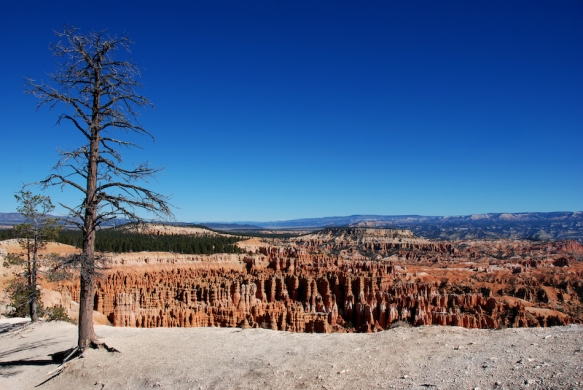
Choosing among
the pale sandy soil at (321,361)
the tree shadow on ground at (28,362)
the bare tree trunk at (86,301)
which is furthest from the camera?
the tree shadow on ground at (28,362)

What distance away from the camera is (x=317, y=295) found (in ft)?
148

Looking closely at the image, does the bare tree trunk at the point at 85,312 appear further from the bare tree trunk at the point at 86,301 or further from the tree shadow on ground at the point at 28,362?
the tree shadow on ground at the point at 28,362

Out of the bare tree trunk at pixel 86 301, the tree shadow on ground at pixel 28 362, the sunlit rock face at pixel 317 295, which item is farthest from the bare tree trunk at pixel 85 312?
the tree shadow on ground at pixel 28 362

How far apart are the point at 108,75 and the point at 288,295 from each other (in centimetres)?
3962

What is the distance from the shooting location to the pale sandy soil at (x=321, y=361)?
725 centimetres

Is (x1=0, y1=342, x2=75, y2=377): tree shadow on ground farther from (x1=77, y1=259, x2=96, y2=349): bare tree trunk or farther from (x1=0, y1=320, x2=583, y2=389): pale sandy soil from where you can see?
(x1=77, y1=259, x2=96, y2=349): bare tree trunk

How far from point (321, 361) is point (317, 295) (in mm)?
37094

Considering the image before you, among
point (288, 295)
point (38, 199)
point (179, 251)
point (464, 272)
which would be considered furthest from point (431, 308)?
point (179, 251)

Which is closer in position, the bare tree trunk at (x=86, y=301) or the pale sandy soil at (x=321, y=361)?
the pale sandy soil at (x=321, y=361)

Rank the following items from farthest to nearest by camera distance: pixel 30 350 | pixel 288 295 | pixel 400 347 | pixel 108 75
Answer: pixel 288 295 < pixel 30 350 < pixel 108 75 < pixel 400 347

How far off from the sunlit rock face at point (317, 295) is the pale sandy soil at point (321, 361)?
2.48 m

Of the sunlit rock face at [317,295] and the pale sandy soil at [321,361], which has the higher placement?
the pale sandy soil at [321,361]

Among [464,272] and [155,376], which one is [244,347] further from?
[464,272]

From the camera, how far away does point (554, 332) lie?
972 centimetres
